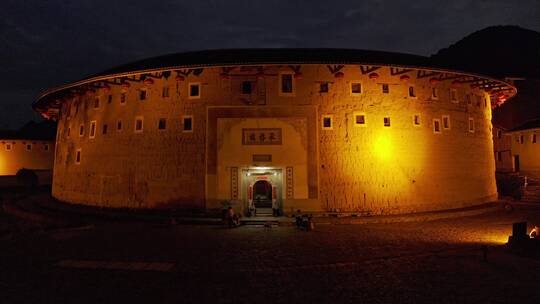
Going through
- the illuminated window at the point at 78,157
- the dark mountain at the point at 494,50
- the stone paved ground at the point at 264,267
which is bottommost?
the stone paved ground at the point at 264,267

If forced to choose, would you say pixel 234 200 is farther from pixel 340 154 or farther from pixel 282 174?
pixel 340 154

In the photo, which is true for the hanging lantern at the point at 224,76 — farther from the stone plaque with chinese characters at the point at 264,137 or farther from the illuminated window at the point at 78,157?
the illuminated window at the point at 78,157

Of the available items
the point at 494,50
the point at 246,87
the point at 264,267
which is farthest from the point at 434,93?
the point at 494,50

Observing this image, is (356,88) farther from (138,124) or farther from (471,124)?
(138,124)

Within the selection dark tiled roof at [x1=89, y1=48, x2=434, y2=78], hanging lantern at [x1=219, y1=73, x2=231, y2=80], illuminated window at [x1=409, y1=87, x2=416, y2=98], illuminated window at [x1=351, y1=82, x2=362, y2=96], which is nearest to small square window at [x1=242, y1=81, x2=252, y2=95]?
hanging lantern at [x1=219, y1=73, x2=231, y2=80]

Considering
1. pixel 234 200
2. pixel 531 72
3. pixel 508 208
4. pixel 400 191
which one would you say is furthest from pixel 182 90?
pixel 531 72

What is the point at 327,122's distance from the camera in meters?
17.3

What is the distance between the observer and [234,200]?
55.5ft

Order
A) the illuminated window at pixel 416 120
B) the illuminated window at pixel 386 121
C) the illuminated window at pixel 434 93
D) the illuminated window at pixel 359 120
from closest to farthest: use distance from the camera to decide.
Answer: the illuminated window at pixel 359 120
the illuminated window at pixel 386 121
the illuminated window at pixel 416 120
the illuminated window at pixel 434 93

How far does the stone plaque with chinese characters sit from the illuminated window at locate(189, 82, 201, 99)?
3.57m

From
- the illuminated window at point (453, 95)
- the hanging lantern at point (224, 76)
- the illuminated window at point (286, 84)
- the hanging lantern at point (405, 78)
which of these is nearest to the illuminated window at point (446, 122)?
the illuminated window at point (453, 95)

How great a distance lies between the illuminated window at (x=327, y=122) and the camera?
17266 millimetres

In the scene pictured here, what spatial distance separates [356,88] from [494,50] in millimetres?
64917

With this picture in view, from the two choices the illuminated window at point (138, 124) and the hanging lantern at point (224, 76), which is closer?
the hanging lantern at point (224, 76)
